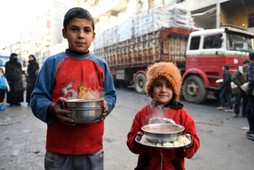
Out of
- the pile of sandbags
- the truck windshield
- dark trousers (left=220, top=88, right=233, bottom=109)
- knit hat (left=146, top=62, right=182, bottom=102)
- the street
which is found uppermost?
the pile of sandbags

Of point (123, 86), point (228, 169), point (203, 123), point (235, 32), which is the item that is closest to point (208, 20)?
point (123, 86)

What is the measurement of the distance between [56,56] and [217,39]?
7.36 m

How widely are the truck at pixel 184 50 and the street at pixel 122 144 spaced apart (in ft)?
7.22

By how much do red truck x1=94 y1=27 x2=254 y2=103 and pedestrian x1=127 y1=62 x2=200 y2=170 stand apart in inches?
270

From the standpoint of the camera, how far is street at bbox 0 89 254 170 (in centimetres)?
333

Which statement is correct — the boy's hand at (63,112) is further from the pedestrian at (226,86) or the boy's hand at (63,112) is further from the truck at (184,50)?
the truck at (184,50)

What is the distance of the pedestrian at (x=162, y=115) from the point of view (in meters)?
1.61

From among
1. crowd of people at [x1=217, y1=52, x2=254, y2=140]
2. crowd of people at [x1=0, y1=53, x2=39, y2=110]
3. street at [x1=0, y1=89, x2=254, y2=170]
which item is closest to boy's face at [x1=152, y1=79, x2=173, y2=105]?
street at [x1=0, y1=89, x2=254, y2=170]

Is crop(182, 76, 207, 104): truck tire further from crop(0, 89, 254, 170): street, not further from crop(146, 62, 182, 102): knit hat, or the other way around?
crop(146, 62, 182, 102): knit hat

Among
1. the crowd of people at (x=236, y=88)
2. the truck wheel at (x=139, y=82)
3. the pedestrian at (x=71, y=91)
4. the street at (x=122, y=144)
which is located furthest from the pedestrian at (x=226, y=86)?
the pedestrian at (x=71, y=91)

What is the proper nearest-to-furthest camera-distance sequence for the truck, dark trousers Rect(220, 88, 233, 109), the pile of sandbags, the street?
the street
dark trousers Rect(220, 88, 233, 109)
the truck
the pile of sandbags

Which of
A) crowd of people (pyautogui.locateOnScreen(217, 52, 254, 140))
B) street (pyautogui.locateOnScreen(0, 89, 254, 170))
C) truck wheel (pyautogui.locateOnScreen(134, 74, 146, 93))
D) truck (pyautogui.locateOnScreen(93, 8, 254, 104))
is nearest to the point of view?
street (pyautogui.locateOnScreen(0, 89, 254, 170))

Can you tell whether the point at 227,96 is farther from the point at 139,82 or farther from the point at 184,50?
the point at 139,82

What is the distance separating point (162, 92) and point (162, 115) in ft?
0.57
